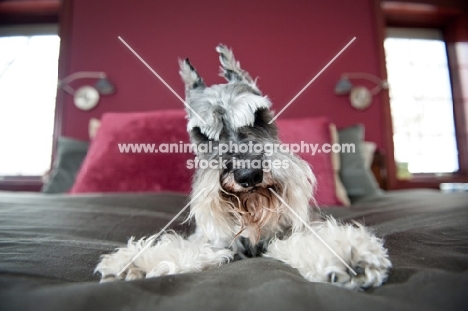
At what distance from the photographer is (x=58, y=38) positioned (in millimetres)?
3168

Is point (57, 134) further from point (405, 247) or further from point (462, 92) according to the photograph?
point (462, 92)

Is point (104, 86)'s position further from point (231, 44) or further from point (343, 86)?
point (343, 86)

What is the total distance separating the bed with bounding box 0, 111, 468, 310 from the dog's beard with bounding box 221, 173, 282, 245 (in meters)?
0.19

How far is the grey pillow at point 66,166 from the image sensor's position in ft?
7.17

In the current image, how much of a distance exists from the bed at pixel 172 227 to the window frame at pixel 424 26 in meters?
1.14

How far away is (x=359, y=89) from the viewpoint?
3.07m

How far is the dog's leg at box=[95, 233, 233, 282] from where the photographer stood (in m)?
0.75

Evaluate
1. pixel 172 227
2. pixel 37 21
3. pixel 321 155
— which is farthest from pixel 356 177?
pixel 37 21

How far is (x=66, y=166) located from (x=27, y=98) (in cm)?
157

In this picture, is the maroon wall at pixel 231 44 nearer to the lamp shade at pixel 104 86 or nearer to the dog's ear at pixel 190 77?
the lamp shade at pixel 104 86

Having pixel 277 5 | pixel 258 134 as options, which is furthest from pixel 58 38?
pixel 258 134

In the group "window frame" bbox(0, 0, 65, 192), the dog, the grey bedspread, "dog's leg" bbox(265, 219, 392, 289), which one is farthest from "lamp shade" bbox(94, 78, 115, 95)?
"dog's leg" bbox(265, 219, 392, 289)

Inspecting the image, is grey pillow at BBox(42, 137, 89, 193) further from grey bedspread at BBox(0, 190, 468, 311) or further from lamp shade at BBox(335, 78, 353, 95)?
lamp shade at BBox(335, 78, 353, 95)

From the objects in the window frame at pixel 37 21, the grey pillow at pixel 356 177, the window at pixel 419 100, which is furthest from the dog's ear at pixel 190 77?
the window at pixel 419 100
